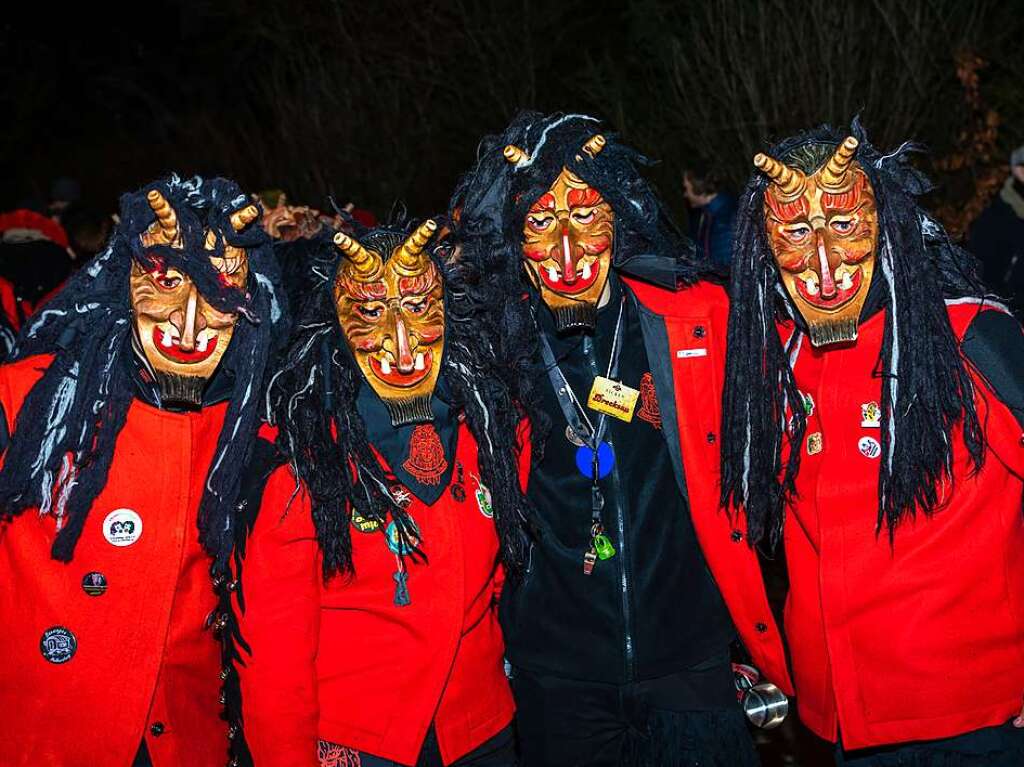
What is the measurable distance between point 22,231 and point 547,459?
16.7 feet

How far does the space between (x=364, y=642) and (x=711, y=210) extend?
17.0 ft

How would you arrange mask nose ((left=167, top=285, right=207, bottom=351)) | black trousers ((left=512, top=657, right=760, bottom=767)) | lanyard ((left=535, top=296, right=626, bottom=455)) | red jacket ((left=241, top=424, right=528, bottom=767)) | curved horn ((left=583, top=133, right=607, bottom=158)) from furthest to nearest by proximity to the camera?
curved horn ((left=583, top=133, right=607, bottom=158)) → lanyard ((left=535, top=296, right=626, bottom=455)) → black trousers ((left=512, top=657, right=760, bottom=767)) → mask nose ((left=167, top=285, right=207, bottom=351)) → red jacket ((left=241, top=424, right=528, bottom=767))

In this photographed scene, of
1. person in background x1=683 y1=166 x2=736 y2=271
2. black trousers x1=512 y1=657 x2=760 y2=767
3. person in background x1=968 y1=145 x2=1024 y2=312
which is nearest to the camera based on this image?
black trousers x1=512 y1=657 x2=760 y2=767

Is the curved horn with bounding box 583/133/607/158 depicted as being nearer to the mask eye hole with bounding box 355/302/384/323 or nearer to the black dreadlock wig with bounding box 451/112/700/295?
the black dreadlock wig with bounding box 451/112/700/295

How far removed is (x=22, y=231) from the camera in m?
7.54

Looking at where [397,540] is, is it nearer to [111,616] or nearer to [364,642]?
[364,642]

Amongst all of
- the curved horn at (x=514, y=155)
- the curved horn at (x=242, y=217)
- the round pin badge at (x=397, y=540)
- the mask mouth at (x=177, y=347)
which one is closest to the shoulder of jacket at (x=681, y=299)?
the curved horn at (x=514, y=155)

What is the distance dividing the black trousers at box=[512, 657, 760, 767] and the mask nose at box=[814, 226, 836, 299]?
3.50 feet

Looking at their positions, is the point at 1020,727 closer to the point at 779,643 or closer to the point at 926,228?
the point at 779,643

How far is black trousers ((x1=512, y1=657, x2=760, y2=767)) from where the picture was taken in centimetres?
339

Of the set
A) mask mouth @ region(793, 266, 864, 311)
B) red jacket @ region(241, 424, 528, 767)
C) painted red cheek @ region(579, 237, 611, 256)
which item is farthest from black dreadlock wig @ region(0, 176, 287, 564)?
mask mouth @ region(793, 266, 864, 311)

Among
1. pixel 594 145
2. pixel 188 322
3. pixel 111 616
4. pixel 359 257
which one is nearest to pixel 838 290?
pixel 594 145

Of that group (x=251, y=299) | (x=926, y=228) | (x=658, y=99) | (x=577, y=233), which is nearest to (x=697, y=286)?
(x=577, y=233)

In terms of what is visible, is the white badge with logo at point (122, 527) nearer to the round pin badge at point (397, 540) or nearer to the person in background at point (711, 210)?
the round pin badge at point (397, 540)
